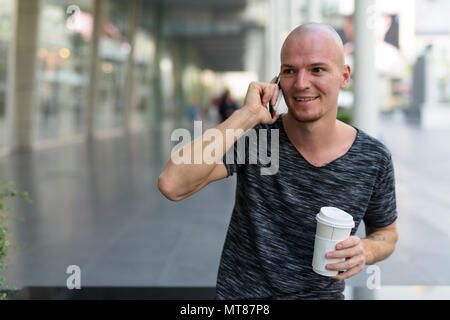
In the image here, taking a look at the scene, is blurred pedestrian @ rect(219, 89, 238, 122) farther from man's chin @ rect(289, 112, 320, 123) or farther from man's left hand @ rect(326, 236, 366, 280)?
man's left hand @ rect(326, 236, 366, 280)

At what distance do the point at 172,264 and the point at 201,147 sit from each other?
280cm

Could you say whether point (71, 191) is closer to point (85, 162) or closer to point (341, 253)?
point (85, 162)

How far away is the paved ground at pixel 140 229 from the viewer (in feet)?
12.2

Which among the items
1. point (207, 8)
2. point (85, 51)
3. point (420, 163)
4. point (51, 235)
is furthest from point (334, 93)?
point (207, 8)

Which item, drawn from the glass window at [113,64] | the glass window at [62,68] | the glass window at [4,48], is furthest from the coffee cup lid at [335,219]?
the glass window at [113,64]

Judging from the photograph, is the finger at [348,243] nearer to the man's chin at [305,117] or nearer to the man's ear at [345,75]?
the man's chin at [305,117]

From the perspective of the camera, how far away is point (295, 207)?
1400 millimetres

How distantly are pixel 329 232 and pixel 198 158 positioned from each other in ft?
1.41

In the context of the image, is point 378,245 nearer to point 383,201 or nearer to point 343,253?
point 383,201

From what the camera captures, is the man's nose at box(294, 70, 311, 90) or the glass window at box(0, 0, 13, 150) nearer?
the man's nose at box(294, 70, 311, 90)

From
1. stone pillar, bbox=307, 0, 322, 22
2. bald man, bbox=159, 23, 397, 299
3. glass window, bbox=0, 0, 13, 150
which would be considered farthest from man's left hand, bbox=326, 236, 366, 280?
glass window, bbox=0, 0, 13, 150

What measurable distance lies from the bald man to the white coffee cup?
255mm

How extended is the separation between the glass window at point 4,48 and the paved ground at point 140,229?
212 cm

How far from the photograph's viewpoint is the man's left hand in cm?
113
